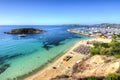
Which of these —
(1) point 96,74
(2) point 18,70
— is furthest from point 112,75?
(2) point 18,70

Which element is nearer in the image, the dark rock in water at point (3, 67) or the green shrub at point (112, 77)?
the green shrub at point (112, 77)

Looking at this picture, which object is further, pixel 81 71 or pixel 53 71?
pixel 53 71

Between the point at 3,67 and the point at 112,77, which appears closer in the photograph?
the point at 112,77

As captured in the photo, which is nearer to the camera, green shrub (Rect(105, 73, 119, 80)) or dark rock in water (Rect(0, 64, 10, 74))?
green shrub (Rect(105, 73, 119, 80))

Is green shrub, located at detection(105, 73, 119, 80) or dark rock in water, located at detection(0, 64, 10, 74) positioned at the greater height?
green shrub, located at detection(105, 73, 119, 80)

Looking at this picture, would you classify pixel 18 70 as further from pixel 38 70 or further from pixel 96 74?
pixel 96 74

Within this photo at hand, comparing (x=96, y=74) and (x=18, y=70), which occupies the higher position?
(x=96, y=74)

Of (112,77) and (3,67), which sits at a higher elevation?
(112,77)

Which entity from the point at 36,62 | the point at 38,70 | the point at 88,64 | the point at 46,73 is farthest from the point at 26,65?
the point at 88,64

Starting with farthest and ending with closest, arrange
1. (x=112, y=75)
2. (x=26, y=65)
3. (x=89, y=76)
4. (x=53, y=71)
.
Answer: (x=26, y=65) < (x=53, y=71) < (x=89, y=76) < (x=112, y=75)

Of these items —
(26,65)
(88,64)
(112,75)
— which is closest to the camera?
(112,75)

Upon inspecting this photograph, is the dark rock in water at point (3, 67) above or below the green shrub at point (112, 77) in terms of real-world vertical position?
below
